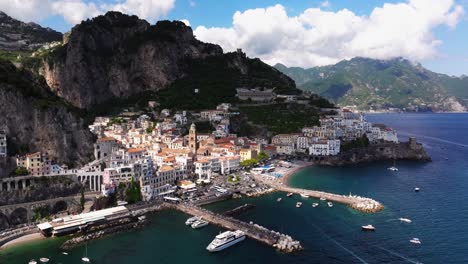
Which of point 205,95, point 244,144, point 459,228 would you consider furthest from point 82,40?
point 459,228

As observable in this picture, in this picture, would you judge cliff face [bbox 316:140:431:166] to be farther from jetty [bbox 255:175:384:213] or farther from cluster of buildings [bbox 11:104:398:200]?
jetty [bbox 255:175:384:213]

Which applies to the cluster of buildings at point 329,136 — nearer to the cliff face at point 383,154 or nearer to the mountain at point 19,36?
the cliff face at point 383,154

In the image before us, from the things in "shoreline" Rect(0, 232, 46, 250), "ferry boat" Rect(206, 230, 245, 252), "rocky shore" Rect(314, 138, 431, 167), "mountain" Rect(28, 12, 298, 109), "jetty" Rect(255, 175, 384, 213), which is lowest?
"shoreline" Rect(0, 232, 46, 250)

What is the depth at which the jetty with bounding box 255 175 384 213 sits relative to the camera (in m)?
61.6

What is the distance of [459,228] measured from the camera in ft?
178

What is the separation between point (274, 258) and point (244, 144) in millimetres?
54989

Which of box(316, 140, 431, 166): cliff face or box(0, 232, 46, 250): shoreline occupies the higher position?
box(316, 140, 431, 166): cliff face

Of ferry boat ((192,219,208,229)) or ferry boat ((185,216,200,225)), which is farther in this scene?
ferry boat ((185,216,200,225))

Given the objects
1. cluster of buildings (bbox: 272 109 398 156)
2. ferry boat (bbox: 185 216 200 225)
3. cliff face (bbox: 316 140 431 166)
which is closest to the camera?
ferry boat (bbox: 185 216 200 225)

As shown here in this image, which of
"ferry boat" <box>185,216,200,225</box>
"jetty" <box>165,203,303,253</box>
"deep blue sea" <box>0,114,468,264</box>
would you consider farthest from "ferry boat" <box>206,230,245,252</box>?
"ferry boat" <box>185,216,200,225</box>

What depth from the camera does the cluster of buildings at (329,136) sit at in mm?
103062

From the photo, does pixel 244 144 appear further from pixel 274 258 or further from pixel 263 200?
pixel 274 258

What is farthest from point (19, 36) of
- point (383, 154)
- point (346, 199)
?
point (346, 199)

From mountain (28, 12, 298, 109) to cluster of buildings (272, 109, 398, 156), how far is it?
31556mm
